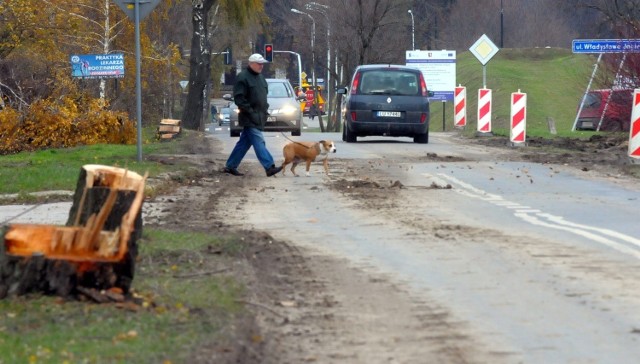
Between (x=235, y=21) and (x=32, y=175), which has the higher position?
(x=235, y=21)

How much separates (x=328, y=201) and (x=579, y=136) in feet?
58.1

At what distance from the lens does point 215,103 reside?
4250 inches

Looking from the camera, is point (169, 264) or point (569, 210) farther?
point (569, 210)

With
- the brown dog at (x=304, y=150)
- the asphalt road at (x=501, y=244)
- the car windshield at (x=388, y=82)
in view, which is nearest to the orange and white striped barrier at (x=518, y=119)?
the car windshield at (x=388, y=82)

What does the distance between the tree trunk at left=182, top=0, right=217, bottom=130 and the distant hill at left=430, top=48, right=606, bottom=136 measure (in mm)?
18860

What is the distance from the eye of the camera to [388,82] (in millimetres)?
28438

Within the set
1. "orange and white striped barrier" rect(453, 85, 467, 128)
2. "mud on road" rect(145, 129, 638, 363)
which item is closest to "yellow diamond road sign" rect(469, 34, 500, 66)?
"orange and white striped barrier" rect(453, 85, 467, 128)

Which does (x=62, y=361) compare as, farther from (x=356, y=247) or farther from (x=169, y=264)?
(x=356, y=247)

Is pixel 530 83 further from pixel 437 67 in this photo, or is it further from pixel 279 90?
pixel 279 90

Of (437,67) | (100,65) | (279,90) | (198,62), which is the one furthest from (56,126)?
(437,67)

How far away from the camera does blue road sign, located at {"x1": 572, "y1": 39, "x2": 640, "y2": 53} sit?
29031 millimetres

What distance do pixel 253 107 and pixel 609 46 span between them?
1635cm

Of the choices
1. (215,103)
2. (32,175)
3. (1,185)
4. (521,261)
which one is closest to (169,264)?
(521,261)

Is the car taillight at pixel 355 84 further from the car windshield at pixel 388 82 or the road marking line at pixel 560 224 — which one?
the road marking line at pixel 560 224
